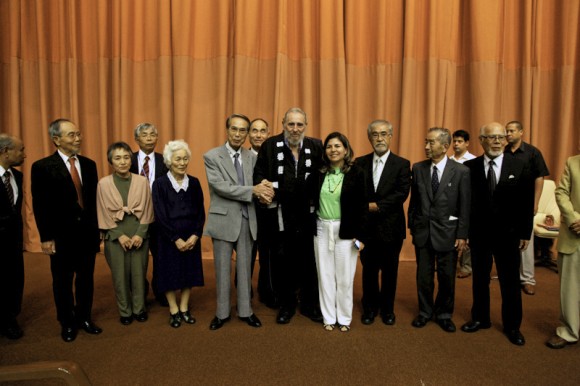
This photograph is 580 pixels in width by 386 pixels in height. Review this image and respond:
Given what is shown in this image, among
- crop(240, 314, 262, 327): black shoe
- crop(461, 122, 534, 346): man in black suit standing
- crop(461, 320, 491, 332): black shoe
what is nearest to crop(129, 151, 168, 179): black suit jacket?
crop(240, 314, 262, 327): black shoe

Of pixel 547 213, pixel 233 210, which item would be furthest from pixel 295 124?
pixel 547 213

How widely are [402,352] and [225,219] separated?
1501 mm

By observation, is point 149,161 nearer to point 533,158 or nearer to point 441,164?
point 441,164

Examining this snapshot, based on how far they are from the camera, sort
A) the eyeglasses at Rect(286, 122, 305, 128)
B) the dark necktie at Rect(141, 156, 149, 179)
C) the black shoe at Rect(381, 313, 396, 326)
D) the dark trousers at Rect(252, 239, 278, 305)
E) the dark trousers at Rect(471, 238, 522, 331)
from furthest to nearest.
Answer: the dark necktie at Rect(141, 156, 149, 179)
the dark trousers at Rect(252, 239, 278, 305)
the black shoe at Rect(381, 313, 396, 326)
the eyeglasses at Rect(286, 122, 305, 128)
the dark trousers at Rect(471, 238, 522, 331)

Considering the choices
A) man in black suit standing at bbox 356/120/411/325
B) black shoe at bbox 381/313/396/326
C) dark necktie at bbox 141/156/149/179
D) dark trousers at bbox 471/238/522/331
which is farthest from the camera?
dark necktie at bbox 141/156/149/179

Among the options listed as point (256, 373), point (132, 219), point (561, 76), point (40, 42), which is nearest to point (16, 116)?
point (40, 42)

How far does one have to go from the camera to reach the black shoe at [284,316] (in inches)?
121

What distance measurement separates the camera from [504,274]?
9.16 ft

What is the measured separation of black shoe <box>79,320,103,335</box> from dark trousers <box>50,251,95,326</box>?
0.04 m

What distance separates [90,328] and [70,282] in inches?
14.7

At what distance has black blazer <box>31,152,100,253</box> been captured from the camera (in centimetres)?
267

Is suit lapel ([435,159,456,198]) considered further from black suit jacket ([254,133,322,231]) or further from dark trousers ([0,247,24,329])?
dark trousers ([0,247,24,329])

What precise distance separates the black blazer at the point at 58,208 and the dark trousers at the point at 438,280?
242cm

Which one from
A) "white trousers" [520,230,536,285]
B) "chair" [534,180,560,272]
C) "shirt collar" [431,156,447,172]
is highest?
"shirt collar" [431,156,447,172]
